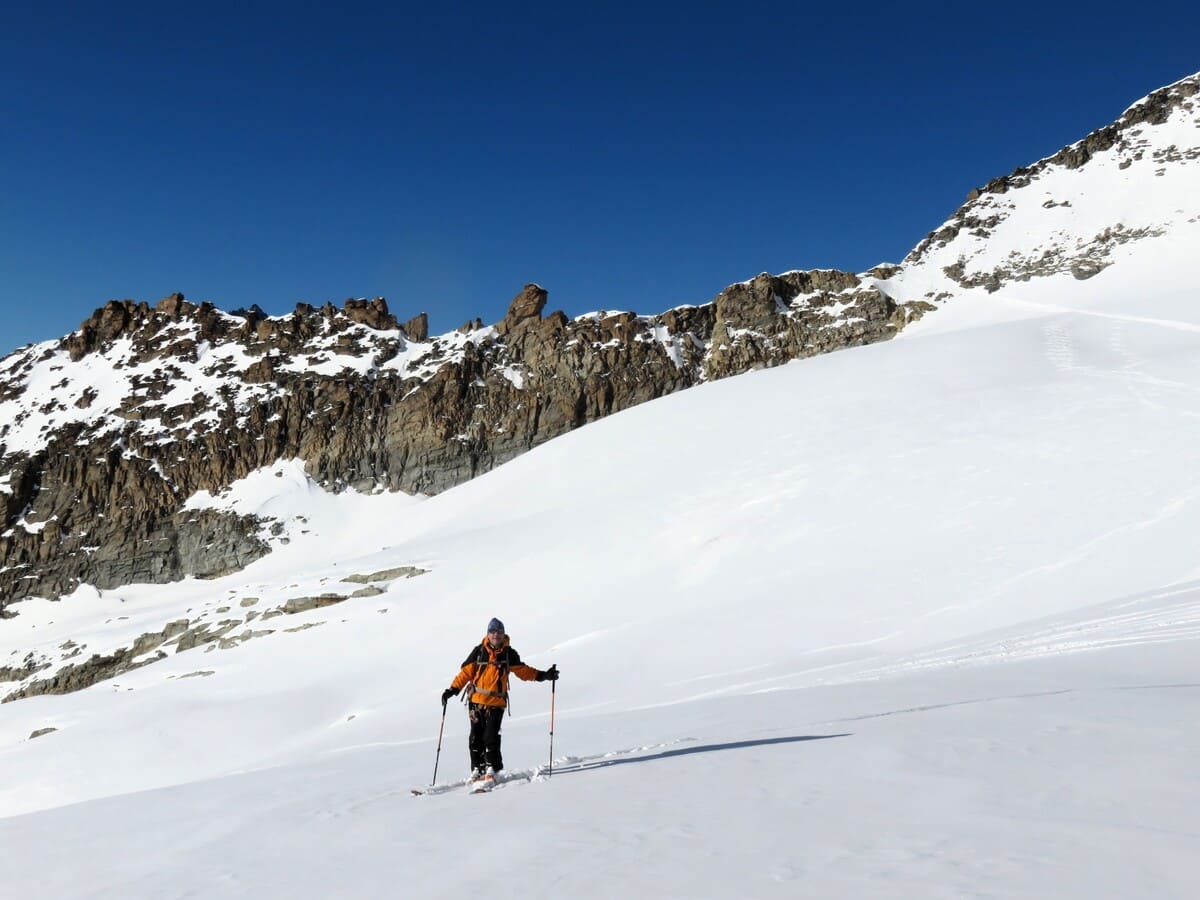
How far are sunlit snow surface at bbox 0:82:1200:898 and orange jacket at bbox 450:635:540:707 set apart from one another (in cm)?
93

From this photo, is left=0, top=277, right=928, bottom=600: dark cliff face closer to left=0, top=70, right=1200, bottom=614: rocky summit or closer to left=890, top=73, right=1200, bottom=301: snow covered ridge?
left=0, top=70, right=1200, bottom=614: rocky summit

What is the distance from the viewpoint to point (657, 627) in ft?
73.9

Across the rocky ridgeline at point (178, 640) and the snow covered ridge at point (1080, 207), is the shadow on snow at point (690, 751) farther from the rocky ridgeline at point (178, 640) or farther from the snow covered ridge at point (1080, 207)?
the snow covered ridge at point (1080, 207)

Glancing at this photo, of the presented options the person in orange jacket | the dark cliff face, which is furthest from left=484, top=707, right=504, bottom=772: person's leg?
the dark cliff face

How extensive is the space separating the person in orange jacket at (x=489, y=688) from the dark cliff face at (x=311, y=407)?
7897 centimetres

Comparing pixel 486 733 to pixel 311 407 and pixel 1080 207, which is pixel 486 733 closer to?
pixel 311 407

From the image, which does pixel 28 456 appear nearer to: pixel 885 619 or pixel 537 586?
pixel 537 586

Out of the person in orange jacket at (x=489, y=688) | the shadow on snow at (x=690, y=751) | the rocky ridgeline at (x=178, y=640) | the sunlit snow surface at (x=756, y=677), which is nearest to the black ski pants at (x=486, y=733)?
the person in orange jacket at (x=489, y=688)

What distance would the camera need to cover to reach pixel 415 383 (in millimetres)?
93938

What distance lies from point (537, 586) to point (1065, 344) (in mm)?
34757

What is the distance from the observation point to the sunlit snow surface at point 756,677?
16.7 feet

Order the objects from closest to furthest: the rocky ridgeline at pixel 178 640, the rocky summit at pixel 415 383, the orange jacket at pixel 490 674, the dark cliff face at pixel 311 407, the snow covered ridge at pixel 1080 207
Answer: the orange jacket at pixel 490 674 < the rocky ridgeline at pixel 178 640 < the snow covered ridge at pixel 1080 207 < the rocky summit at pixel 415 383 < the dark cliff face at pixel 311 407

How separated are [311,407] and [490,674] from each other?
91353mm

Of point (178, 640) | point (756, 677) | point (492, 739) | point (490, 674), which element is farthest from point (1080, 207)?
point (492, 739)
